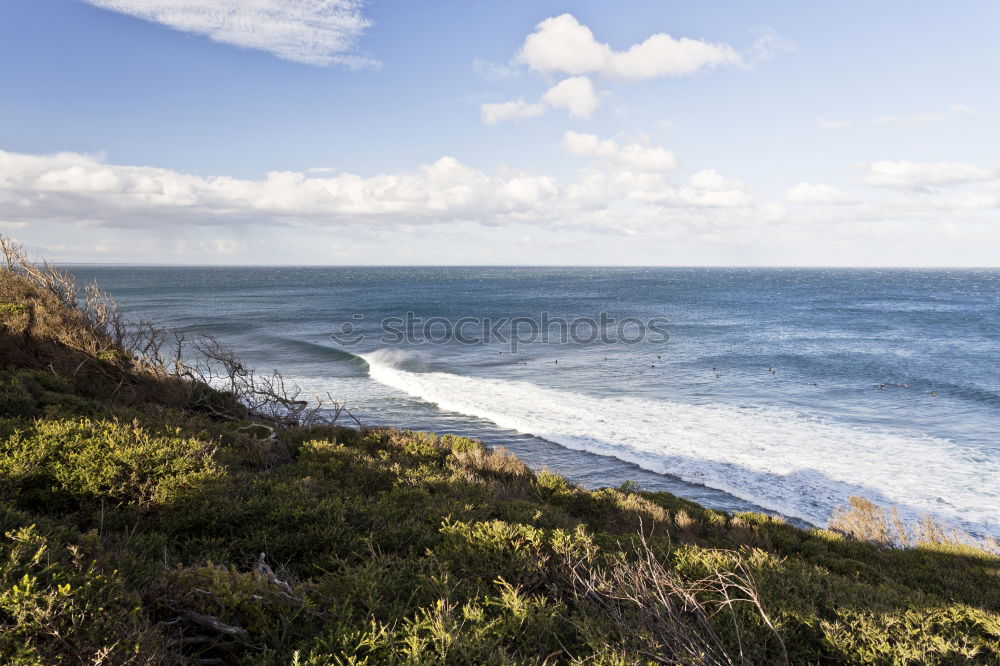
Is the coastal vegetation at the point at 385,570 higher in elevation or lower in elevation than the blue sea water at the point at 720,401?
higher

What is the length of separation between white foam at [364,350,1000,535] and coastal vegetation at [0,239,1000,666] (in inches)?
205

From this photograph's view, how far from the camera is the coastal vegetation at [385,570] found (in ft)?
12.0

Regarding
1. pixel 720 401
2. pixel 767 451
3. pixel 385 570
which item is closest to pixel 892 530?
pixel 767 451

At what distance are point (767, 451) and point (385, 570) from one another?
50.6ft

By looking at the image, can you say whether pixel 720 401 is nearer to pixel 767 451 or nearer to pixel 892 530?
pixel 767 451

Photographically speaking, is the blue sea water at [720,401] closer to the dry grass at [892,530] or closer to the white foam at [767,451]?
the white foam at [767,451]

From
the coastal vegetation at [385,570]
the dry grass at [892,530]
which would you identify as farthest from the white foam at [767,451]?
the coastal vegetation at [385,570]

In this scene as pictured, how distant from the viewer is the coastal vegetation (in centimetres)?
365

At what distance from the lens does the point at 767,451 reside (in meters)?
16.7

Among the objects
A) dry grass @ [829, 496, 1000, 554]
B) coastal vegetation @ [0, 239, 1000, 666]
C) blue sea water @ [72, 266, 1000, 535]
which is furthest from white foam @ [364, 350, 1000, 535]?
coastal vegetation @ [0, 239, 1000, 666]

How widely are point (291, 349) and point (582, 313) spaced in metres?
36.0

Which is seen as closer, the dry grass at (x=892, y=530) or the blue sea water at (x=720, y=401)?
the dry grass at (x=892, y=530)

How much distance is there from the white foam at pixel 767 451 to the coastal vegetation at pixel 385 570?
5.20 meters

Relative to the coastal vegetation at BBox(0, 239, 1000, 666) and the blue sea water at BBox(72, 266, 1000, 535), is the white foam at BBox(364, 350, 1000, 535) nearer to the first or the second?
the blue sea water at BBox(72, 266, 1000, 535)
